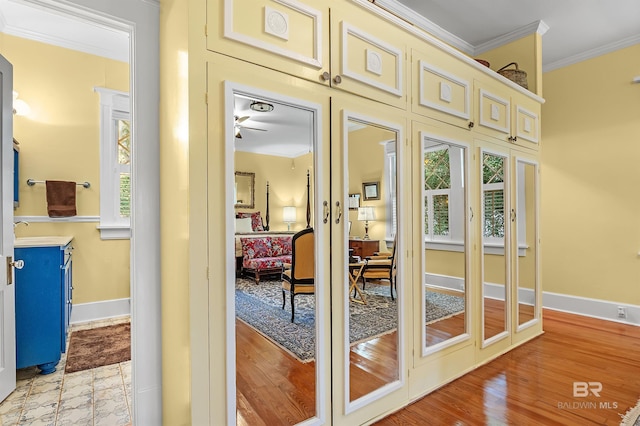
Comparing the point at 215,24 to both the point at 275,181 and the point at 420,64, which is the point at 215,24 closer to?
the point at 275,181

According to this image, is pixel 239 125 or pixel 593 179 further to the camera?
pixel 593 179

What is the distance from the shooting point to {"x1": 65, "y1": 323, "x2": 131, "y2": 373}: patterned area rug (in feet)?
8.64

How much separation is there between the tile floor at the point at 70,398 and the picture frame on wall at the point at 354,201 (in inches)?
71.6

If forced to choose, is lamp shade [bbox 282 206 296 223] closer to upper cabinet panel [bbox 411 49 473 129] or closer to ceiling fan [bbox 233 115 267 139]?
ceiling fan [bbox 233 115 267 139]

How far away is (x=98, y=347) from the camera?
292cm

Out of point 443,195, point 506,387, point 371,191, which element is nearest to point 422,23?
point 443,195

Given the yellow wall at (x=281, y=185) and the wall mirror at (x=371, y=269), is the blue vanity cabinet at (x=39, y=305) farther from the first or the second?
the wall mirror at (x=371, y=269)

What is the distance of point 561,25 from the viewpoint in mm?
3344

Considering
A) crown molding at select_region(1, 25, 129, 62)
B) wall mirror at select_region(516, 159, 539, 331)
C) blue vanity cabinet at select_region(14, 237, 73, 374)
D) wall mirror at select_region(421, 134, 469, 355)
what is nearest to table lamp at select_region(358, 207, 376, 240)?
wall mirror at select_region(421, 134, 469, 355)

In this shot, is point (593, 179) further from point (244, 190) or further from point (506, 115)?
point (244, 190)

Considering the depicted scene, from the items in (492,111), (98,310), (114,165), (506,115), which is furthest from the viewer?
(114,165)

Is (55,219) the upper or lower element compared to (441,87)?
lower

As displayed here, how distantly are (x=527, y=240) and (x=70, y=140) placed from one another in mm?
4889

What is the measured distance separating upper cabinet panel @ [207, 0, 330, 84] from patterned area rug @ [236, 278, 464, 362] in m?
1.04
